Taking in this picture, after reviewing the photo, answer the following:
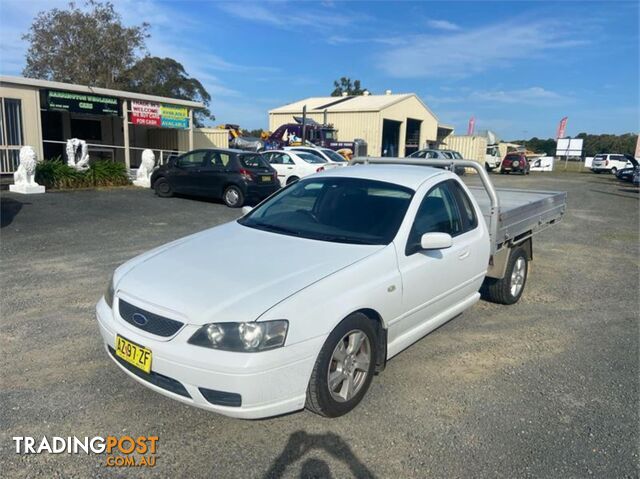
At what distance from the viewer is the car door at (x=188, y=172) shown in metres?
13.8

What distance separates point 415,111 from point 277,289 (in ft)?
124

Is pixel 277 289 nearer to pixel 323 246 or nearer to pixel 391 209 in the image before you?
pixel 323 246

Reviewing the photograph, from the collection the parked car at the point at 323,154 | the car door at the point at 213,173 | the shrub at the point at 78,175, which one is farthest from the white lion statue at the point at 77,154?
the parked car at the point at 323,154

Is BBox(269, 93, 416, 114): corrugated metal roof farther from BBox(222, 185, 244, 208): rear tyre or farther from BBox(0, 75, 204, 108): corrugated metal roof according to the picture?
BBox(222, 185, 244, 208): rear tyre

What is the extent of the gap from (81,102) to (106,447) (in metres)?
16.4

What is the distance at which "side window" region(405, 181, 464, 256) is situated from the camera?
3.73 metres

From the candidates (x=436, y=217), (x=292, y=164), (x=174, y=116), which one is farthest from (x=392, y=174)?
(x=174, y=116)

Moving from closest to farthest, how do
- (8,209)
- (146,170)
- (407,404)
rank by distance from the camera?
(407,404)
(8,209)
(146,170)

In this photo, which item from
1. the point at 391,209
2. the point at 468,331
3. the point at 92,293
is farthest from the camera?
A: the point at 92,293

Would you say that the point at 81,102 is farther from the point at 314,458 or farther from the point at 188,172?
the point at 314,458

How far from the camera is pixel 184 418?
10.3ft

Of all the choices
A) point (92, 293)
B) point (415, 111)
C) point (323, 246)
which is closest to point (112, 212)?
point (92, 293)

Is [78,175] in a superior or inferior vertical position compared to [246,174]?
inferior

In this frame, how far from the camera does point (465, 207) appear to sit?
4.55m
